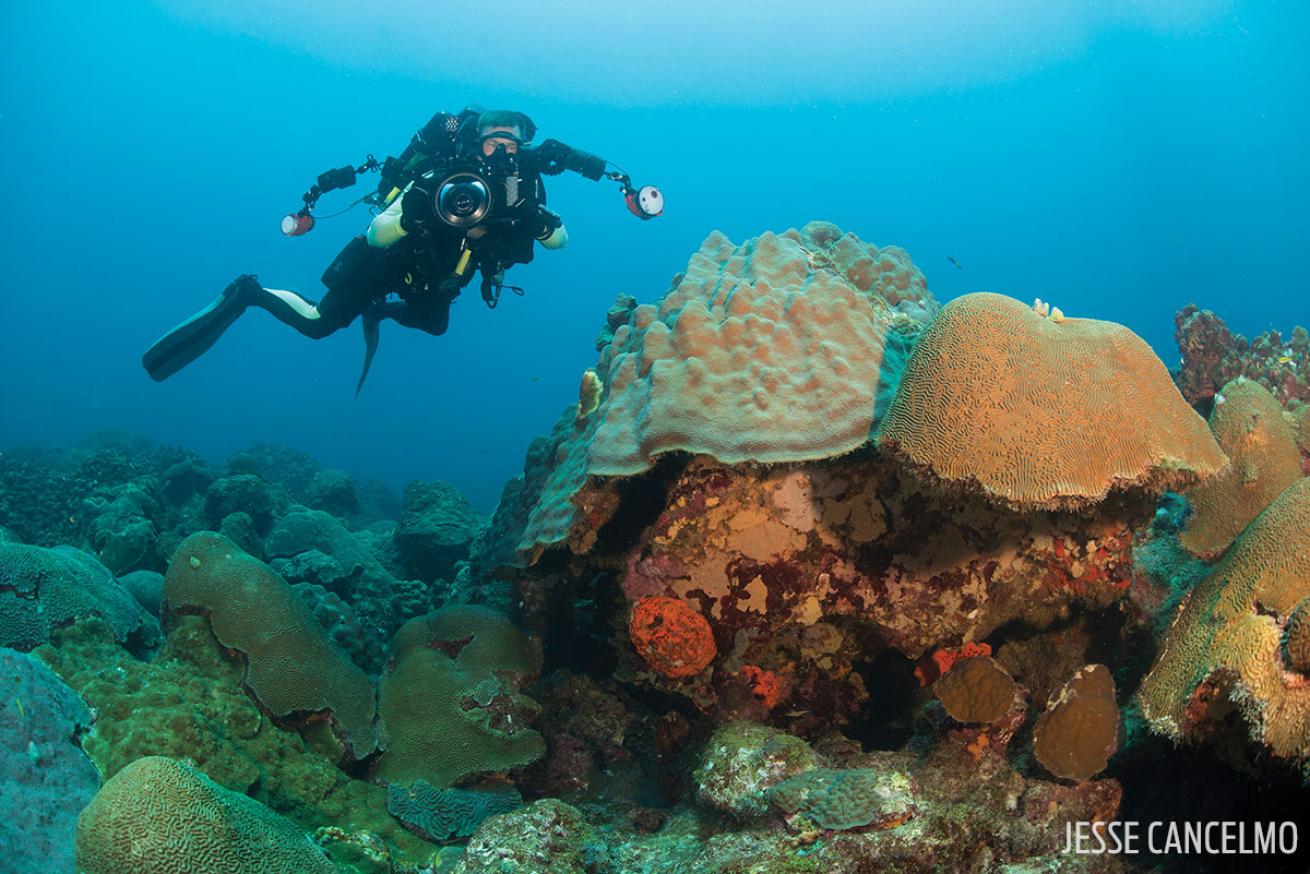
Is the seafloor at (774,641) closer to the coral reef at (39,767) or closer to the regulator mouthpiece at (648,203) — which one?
the coral reef at (39,767)

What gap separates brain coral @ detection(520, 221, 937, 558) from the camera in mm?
3822

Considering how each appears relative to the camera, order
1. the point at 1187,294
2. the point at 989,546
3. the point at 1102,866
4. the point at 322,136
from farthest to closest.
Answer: the point at 322,136 → the point at 1187,294 → the point at 989,546 → the point at 1102,866

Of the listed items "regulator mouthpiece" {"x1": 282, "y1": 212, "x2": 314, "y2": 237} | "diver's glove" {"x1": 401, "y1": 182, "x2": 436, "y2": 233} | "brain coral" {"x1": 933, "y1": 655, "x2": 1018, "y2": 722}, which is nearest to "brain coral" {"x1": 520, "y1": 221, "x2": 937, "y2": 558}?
"brain coral" {"x1": 933, "y1": 655, "x2": 1018, "y2": 722}

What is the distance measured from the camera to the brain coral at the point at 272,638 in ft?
15.9

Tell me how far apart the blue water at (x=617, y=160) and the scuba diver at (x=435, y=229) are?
68.9 metres

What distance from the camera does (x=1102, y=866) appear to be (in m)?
2.74

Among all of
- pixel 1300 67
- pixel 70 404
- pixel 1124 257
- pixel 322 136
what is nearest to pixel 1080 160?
pixel 1124 257

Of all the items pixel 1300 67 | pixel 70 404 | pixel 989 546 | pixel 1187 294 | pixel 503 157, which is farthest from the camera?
pixel 1187 294

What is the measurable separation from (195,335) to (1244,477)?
9.86m

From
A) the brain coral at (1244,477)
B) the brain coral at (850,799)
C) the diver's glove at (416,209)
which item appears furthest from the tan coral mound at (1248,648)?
the diver's glove at (416,209)

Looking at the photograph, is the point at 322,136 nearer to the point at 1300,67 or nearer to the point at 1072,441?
the point at 1072,441

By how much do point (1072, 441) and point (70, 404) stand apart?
3564 inches

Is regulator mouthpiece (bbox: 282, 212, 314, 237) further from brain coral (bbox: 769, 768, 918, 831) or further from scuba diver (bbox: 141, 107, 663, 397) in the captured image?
brain coral (bbox: 769, 768, 918, 831)

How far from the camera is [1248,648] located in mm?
2539
